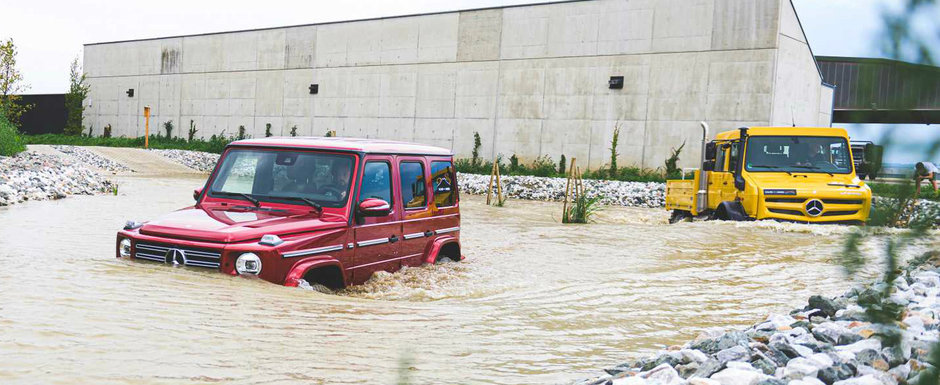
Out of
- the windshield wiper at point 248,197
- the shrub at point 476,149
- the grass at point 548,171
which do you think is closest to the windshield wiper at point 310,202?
the windshield wiper at point 248,197

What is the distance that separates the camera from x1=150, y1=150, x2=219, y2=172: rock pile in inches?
1412

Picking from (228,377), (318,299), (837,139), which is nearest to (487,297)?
(318,299)

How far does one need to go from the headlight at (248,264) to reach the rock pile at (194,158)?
102 ft

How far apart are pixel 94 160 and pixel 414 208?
28905mm

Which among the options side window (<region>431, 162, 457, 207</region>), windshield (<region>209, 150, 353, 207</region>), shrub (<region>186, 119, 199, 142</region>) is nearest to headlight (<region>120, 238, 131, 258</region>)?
windshield (<region>209, 150, 353, 207</region>)

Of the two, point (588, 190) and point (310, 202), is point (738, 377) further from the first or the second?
point (588, 190)

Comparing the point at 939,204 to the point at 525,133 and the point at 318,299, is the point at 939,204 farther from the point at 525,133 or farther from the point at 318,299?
the point at 525,133

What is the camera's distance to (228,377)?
3867 mm

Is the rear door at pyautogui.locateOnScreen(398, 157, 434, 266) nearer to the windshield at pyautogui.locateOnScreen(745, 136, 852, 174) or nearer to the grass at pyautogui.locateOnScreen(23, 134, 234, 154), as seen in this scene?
the windshield at pyautogui.locateOnScreen(745, 136, 852, 174)

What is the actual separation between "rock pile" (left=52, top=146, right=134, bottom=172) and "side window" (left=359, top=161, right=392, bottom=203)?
89.2 ft

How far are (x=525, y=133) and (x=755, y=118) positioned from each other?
8912 mm

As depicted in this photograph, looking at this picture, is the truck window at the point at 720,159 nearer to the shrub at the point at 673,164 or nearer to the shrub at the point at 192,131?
the shrub at the point at 673,164

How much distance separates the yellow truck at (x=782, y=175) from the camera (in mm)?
13617

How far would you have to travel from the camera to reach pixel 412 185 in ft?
26.2
